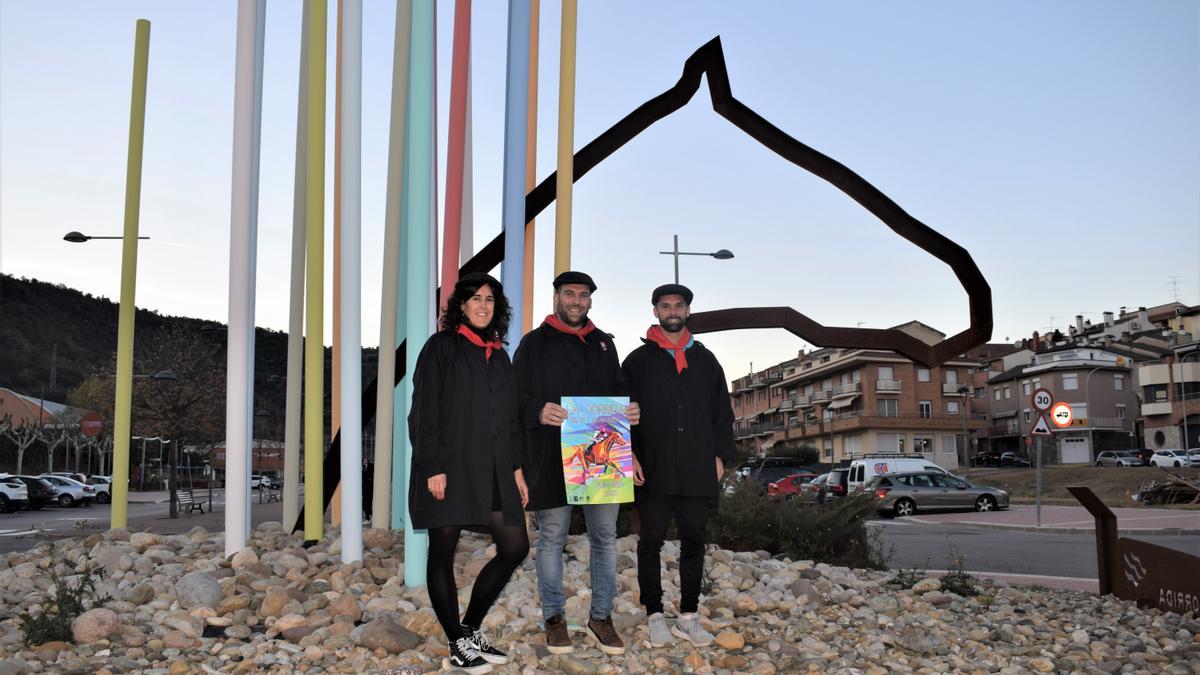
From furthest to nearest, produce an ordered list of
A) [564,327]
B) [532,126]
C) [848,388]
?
1. [848,388]
2. [532,126]
3. [564,327]

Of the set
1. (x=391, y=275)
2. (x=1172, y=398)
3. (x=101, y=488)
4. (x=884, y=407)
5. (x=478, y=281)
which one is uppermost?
(x=1172, y=398)

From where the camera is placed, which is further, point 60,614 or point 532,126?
point 532,126

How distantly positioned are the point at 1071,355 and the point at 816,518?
7194 centimetres

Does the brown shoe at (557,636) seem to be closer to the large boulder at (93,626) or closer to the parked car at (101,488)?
the large boulder at (93,626)

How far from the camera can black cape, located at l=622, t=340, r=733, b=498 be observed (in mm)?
5090

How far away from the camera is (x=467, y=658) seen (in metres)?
4.54

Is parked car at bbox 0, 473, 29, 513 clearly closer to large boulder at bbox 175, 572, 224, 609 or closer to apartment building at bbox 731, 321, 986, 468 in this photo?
large boulder at bbox 175, 572, 224, 609

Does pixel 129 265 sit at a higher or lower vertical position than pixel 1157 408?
lower

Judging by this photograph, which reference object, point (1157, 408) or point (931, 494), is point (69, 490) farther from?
point (1157, 408)

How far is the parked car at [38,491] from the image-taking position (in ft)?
111

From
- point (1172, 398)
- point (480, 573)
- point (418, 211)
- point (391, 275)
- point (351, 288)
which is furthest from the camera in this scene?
point (1172, 398)

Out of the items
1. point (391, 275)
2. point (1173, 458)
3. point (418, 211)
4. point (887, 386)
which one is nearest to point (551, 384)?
point (418, 211)

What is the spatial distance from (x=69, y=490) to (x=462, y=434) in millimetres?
37250

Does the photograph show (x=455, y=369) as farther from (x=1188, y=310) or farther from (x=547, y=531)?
(x=1188, y=310)
